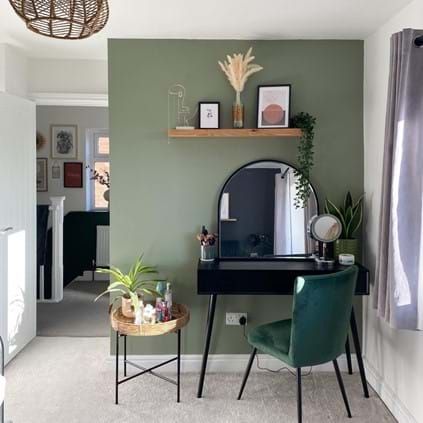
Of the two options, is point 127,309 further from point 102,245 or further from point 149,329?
point 102,245

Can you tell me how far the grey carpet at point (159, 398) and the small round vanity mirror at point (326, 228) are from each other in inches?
39.3

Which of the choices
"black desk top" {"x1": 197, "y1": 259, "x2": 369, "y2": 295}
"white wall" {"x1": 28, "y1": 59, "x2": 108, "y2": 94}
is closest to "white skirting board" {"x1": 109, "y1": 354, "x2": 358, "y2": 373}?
"black desk top" {"x1": 197, "y1": 259, "x2": 369, "y2": 295}

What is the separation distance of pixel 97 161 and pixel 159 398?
13.3ft

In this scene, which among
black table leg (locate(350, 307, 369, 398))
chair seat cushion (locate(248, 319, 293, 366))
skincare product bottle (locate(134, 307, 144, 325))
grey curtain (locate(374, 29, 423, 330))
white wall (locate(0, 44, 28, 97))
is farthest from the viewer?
white wall (locate(0, 44, 28, 97))

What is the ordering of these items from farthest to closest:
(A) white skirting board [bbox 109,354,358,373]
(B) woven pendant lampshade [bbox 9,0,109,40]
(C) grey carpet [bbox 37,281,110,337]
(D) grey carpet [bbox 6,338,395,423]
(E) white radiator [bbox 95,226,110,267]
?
1. (E) white radiator [bbox 95,226,110,267]
2. (C) grey carpet [bbox 37,281,110,337]
3. (A) white skirting board [bbox 109,354,358,373]
4. (D) grey carpet [bbox 6,338,395,423]
5. (B) woven pendant lampshade [bbox 9,0,109,40]

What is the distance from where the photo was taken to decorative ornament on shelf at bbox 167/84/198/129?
324cm

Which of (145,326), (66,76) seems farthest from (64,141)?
(145,326)

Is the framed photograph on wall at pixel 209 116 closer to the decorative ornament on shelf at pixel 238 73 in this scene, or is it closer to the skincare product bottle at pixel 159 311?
the decorative ornament on shelf at pixel 238 73

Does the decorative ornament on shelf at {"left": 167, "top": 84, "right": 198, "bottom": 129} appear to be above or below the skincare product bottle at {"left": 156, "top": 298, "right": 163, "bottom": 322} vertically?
above

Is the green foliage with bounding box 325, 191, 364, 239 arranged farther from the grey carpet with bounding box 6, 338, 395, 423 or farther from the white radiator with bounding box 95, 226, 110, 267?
the white radiator with bounding box 95, 226, 110, 267

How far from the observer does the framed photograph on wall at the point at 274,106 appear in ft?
10.3

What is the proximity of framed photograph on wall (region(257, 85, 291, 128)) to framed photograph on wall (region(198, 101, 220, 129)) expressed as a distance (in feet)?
0.95

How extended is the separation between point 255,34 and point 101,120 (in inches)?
140

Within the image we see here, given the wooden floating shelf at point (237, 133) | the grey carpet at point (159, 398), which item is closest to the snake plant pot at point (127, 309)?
the grey carpet at point (159, 398)
